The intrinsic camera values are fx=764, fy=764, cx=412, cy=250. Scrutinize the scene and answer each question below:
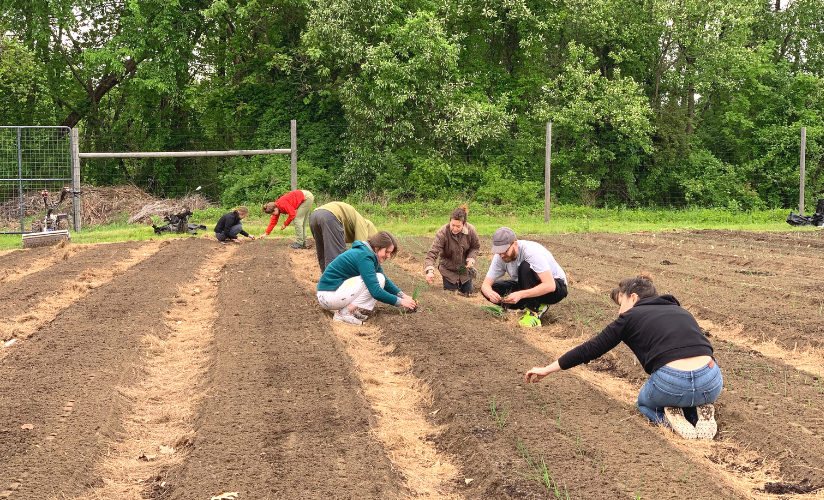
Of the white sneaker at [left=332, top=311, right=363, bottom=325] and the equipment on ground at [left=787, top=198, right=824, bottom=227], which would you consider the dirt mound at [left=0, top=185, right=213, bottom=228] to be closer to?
the white sneaker at [left=332, top=311, right=363, bottom=325]

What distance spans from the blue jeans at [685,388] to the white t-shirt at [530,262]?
2.53 m

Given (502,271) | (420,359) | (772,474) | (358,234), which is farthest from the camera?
(358,234)

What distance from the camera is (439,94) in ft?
68.4

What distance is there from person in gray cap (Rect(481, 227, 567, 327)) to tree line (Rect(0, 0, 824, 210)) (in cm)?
1293

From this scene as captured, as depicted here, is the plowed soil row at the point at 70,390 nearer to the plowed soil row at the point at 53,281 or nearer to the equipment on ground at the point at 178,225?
the plowed soil row at the point at 53,281

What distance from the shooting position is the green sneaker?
7855 millimetres

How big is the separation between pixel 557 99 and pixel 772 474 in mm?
20473

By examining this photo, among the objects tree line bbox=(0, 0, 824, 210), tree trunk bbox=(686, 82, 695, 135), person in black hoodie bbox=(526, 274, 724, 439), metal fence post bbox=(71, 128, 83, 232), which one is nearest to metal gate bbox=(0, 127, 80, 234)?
metal fence post bbox=(71, 128, 83, 232)

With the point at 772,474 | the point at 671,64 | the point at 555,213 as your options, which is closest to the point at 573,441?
the point at 772,474

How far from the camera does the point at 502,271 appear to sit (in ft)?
25.6

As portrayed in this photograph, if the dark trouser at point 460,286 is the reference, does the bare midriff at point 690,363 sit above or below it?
above

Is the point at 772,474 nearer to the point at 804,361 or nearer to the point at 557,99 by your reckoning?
the point at 804,361

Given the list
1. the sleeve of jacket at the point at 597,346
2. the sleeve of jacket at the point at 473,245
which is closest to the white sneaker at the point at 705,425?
the sleeve of jacket at the point at 597,346

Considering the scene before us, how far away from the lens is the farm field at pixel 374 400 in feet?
13.4
